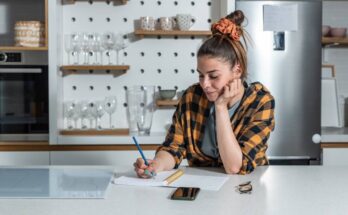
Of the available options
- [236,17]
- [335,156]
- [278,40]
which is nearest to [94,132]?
[278,40]

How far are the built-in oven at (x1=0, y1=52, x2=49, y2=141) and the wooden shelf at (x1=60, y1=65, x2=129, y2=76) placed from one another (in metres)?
0.18

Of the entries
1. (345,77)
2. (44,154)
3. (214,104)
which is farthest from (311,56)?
(44,154)

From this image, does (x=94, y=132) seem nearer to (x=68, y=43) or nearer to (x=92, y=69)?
(x=92, y=69)

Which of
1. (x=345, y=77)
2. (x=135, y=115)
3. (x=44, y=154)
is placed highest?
(x=345, y=77)

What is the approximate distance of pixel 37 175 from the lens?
5.57 ft

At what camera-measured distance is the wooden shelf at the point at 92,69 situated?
10.5 ft

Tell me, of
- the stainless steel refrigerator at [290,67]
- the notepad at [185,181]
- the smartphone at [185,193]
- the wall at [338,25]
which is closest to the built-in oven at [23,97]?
the stainless steel refrigerator at [290,67]

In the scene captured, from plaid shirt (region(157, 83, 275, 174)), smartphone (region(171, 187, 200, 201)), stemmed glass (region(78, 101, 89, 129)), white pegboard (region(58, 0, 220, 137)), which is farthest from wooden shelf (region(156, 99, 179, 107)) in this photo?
smartphone (region(171, 187, 200, 201))

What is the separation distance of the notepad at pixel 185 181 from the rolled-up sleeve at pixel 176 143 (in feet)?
0.77

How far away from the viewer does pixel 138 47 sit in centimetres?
344

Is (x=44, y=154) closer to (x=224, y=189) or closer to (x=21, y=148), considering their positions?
(x=21, y=148)

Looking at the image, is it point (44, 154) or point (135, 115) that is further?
point (135, 115)

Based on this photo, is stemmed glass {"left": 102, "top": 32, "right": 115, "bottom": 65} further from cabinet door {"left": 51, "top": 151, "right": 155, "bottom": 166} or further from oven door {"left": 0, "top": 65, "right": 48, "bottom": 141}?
cabinet door {"left": 51, "top": 151, "right": 155, "bottom": 166}

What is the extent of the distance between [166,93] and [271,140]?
72 cm
